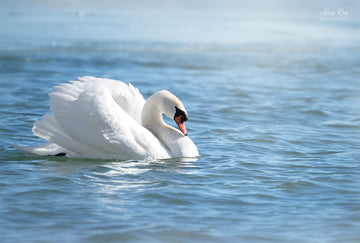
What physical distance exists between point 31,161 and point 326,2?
17.6 meters

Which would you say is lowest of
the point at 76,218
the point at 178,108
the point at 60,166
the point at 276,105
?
the point at 76,218

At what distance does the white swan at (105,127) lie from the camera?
22.5 feet

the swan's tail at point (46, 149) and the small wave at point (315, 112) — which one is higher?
the small wave at point (315, 112)

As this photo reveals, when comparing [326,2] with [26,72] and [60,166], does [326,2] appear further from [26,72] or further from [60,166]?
[60,166]

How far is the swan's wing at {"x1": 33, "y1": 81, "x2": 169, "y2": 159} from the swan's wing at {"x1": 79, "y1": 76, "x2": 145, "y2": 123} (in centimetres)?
25

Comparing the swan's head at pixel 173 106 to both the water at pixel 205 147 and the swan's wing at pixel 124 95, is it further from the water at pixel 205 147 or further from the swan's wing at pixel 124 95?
the water at pixel 205 147

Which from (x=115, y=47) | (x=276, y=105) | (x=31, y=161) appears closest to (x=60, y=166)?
(x=31, y=161)

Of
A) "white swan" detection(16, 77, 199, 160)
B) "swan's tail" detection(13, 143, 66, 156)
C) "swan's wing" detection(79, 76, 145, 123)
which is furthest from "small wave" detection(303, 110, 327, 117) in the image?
"swan's tail" detection(13, 143, 66, 156)

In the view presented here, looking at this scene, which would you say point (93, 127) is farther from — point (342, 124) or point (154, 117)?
point (342, 124)

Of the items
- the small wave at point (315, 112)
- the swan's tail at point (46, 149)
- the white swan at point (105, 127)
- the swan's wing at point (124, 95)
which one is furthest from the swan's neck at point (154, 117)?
the small wave at point (315, 112)

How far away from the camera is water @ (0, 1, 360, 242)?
5.30m

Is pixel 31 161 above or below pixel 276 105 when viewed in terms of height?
below

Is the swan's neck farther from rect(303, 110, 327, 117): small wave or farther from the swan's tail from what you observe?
rect(303, 110, 327, 117): small wave

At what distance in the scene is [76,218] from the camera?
5.32m
